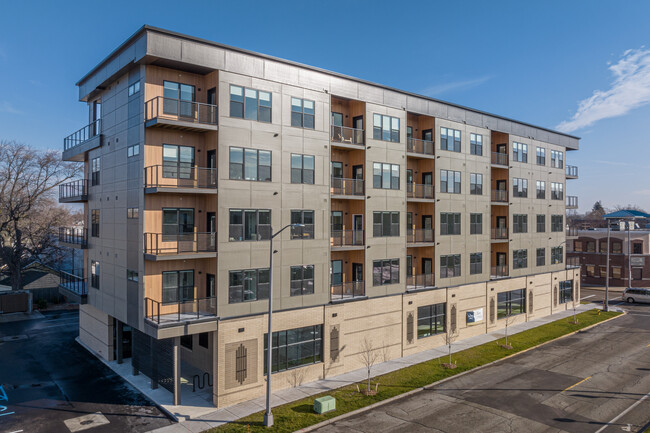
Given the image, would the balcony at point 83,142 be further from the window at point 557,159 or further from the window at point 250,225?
the window at point 557,159

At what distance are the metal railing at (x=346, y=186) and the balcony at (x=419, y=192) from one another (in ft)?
17.0

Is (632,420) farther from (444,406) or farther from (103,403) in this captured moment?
(103,403)

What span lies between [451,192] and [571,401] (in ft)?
56.1

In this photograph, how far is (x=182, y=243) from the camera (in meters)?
22.4

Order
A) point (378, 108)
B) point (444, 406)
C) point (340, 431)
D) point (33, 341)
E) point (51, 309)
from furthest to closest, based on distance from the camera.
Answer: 1. point (51, 309)
2. point (33, 341)
3. point (378, 108)
4. point (444, 406)
5. point (340, 431)

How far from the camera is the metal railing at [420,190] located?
108ft

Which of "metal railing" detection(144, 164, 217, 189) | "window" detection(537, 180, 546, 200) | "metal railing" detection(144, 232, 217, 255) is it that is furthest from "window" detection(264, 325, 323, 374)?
"window" detection(537, 180, 546, 200)

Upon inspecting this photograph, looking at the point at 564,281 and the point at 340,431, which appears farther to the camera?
the point at 564,281

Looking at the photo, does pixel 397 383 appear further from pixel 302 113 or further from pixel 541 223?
pixel 541 223

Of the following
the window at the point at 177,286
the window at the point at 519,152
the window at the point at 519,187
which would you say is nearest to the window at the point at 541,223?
the window at the point at 519,187

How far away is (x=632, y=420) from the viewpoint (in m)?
20.3

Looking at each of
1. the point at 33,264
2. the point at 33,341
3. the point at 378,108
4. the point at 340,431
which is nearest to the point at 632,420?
the point at 340,431

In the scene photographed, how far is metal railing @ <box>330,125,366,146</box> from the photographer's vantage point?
93.8 feet

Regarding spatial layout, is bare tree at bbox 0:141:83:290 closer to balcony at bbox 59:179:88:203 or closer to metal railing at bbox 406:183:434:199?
balcony at bbox 59:179:88:203
